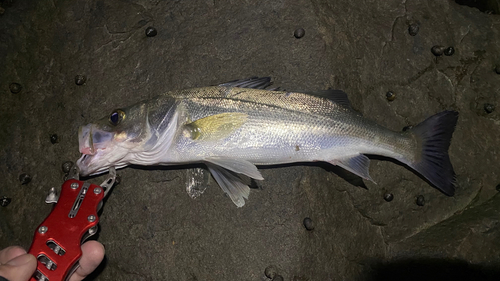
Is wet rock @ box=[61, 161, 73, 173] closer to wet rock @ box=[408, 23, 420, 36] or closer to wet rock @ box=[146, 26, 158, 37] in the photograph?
wet rock @ box=[146, 26, 158, 37]

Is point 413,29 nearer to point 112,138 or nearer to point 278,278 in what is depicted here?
point 278,278

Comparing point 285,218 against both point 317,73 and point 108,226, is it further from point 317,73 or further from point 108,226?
point 108,226

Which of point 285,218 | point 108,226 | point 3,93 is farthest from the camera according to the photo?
point 3,93

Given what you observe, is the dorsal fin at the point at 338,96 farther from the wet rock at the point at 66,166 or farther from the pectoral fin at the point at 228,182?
the wet rock at the point at 66,166

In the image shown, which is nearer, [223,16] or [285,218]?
[285,218]

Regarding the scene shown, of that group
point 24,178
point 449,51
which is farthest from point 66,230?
point 449,51

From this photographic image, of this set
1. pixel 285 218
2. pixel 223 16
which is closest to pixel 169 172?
pixel 285 218

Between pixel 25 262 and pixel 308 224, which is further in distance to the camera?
pixel 308 224
